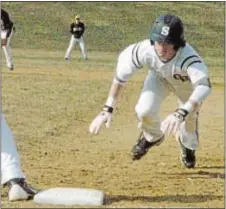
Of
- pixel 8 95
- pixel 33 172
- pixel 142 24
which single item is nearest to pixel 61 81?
pixel 8 95

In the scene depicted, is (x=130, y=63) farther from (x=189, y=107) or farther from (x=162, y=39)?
(x=189, y=107)

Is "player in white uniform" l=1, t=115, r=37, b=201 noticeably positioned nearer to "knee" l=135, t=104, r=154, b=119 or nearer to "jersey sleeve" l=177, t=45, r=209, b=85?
"jersey sleeve" l=177, t=45, r=209, b=85

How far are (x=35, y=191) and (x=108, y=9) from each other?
43412mm

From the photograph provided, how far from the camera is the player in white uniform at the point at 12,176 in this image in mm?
7371

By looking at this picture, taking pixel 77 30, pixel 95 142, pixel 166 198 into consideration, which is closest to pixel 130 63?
pixel 166 198

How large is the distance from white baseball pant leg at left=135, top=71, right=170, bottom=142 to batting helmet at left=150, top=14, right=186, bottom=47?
3.09ft

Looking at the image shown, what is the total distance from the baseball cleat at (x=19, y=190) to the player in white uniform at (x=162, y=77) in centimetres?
92

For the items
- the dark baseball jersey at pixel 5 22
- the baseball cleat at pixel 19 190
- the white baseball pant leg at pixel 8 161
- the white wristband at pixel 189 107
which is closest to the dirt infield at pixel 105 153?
the baseball cleat at pixel 19 190

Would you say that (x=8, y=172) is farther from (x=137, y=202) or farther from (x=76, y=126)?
(x=76, y=126)

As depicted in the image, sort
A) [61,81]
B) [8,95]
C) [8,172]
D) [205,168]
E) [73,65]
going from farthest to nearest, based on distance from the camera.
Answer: [73,65], [61,81], [8,95], [205,168], [8,172]

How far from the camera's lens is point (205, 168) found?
10023 millimetres

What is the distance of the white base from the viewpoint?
23.6 ft

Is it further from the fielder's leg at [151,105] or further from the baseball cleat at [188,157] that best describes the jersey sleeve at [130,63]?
the baseball cleat at [188,157]

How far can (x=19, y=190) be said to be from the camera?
737 cm
